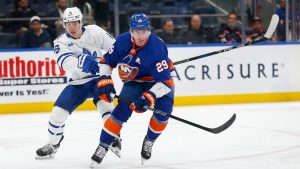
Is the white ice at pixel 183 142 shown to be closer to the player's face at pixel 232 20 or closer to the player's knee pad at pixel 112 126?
the player's knee pad at pixel 112 126

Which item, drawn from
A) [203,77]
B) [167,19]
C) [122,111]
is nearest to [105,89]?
[122,111]

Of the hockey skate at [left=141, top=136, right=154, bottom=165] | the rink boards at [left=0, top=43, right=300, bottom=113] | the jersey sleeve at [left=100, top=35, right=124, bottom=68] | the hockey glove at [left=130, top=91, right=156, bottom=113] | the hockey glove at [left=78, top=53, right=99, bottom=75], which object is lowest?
the rink boards at [left=0, top=43, right=300, bottom=113]

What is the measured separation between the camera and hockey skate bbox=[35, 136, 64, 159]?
5.06 meters

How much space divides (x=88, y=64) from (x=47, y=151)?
70 centimetres

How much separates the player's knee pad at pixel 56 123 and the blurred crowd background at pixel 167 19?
3501 mm

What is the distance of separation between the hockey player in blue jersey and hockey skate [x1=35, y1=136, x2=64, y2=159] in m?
0.58

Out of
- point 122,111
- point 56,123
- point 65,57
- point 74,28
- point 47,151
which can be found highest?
point 74,28

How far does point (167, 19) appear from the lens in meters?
9.16

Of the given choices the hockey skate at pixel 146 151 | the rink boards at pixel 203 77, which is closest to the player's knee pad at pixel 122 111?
the hockey skate at pixel 146 151

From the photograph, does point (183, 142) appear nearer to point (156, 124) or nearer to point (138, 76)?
point (156, 124)

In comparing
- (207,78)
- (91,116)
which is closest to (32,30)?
(91,116)

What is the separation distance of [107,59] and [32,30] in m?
4.06

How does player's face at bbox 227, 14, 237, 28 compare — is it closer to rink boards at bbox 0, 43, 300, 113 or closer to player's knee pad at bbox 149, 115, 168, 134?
rink boards at bbox 0, 43, 300, 113

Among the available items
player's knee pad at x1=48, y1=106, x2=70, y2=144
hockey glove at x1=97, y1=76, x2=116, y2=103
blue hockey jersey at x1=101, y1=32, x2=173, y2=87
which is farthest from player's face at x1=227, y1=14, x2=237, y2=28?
hockey glove at x1=97, y1=76, x2=116, y2=103
